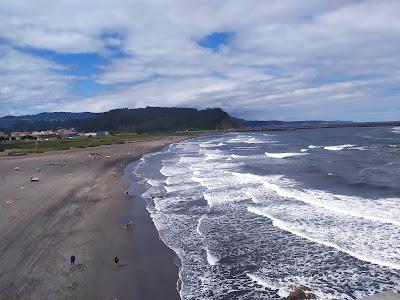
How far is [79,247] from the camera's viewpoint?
72.6 ft

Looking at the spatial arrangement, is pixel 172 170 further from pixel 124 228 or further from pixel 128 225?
pixel 124 228

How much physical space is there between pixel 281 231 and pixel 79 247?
10.9 metres

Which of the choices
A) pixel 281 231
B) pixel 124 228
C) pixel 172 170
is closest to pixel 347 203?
pixel 281 231

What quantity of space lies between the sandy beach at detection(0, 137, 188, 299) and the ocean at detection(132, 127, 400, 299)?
117cm

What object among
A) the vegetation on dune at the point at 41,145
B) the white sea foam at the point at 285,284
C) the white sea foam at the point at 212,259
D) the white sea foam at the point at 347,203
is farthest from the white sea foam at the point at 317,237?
the vegetation on dune at the point at 41,145

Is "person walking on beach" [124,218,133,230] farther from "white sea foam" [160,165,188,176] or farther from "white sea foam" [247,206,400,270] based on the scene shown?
"white sea foam" [160,165,188,176]

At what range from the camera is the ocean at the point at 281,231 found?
16.6 meters

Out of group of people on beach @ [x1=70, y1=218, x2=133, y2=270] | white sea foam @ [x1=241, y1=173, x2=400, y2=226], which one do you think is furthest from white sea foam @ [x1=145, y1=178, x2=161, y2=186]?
group of people on beach @ [x1=70, y1=218, x2=133, y2=270]

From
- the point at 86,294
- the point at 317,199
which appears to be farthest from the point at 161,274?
the point at 317,199

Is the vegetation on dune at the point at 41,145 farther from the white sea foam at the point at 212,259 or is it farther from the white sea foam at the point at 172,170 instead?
the white sea foam at the point at 212,259

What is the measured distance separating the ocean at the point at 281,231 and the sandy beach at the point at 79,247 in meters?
1.17

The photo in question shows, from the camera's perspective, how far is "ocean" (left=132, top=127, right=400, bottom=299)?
1659 cm

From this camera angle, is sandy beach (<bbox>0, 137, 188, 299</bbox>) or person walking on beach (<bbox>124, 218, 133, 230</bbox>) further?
person walking on beach (<bbox>124, 218, 133, 230</bbox>)

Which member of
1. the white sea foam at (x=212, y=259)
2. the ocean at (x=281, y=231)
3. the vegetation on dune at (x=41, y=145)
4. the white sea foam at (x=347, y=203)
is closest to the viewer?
the ocean at (x=281, y=231)
